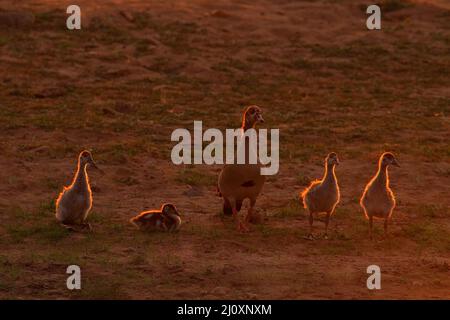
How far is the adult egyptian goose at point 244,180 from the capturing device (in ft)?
38.4

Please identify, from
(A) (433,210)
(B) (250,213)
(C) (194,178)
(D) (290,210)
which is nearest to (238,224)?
(B) (250,213)

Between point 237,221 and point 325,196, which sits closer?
point 325,196

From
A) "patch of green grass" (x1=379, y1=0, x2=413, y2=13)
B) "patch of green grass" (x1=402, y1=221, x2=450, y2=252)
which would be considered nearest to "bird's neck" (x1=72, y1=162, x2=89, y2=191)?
"patch of green grass" (x1=402, y1=221, x2=450, y2=252)

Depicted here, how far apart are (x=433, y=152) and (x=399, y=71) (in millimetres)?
7576

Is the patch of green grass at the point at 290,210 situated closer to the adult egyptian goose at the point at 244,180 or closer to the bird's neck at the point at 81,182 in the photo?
→ the adult egyptian goose at the point at 244,180

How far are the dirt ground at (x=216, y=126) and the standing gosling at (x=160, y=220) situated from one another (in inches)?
5.4

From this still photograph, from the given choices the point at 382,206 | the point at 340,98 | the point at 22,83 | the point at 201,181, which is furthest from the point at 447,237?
A: the point at 22,83

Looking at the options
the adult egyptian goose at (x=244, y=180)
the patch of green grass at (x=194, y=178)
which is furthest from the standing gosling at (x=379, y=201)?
the patch of green grass at (x=194, y=178)

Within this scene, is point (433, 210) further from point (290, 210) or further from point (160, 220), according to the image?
point (160, 220)

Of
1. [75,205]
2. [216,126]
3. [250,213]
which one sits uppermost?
[216,126]

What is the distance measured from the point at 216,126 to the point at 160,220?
6549 mm

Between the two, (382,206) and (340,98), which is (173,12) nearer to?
(340,98)

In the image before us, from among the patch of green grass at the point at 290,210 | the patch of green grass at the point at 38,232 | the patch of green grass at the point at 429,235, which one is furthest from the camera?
the patch of green grass at the point at 290,210

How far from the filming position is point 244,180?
11727 millimetres
